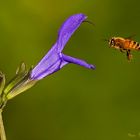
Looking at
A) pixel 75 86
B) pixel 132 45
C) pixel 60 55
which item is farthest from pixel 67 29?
pixel 75 86

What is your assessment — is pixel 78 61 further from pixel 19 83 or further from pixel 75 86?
pixel 75 86

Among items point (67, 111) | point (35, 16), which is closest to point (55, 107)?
point (67, 111)

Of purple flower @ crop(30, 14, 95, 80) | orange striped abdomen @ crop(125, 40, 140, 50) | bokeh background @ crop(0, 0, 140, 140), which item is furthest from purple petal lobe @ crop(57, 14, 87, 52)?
bokeh background @ crop(0, 0, 140, 140)

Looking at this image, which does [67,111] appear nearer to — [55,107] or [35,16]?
[55,107]

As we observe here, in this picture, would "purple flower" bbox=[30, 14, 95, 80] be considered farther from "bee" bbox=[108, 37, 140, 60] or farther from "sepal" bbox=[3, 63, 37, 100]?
"bee" bbox=[108, 37, 140, 60]

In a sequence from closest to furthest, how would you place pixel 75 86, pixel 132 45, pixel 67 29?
1. pixel 67 29
2. pixel 132 45
3. pixel 75 86

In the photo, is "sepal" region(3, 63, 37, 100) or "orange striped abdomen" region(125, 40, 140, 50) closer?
"sepal" region(3, 63, 37, 100)
